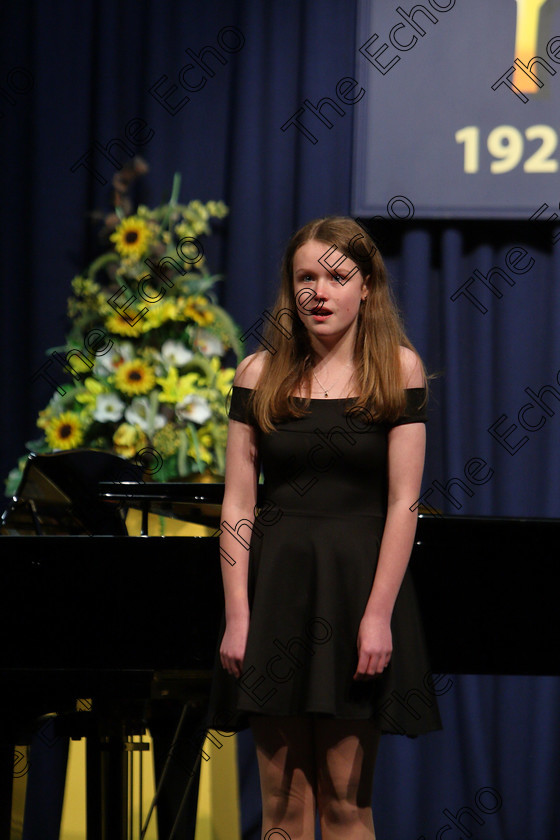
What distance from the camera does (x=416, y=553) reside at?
1959mm

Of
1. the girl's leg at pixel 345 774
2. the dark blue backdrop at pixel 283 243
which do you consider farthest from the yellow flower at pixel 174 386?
the girl's leg at pixel 345 774

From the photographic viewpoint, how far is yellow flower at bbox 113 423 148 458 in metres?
2.58

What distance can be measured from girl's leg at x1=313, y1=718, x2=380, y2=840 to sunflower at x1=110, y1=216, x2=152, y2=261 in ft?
5.53

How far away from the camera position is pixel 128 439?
2580 millimetres

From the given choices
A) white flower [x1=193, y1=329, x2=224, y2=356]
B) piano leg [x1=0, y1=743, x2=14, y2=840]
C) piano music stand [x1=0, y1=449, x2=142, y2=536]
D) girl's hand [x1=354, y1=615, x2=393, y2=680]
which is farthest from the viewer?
white flower [x1=193, y1=329, x2=224, y2=356]

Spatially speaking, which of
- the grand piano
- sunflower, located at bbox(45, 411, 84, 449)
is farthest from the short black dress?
sunflower, located at bbox(45, 411, 84, 449)

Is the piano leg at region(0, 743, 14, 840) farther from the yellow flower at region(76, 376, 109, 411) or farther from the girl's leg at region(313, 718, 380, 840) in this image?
the yellow flower at region(76, 376, 109, 411)

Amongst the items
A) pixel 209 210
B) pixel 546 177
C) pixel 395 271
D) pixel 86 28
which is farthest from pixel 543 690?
pixel 86 28

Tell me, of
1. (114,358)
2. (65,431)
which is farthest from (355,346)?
(65,431)

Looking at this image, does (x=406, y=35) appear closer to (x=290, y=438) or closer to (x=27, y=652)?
(x=290, y=438)

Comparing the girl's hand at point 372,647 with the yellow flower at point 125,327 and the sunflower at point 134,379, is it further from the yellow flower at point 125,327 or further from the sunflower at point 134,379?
the yellow flower at point 125,327

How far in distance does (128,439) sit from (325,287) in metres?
1.18

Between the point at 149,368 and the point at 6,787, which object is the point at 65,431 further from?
the point at 6,787

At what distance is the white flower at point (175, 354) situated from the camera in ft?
8.45
